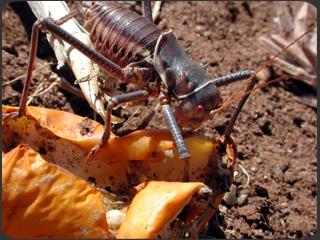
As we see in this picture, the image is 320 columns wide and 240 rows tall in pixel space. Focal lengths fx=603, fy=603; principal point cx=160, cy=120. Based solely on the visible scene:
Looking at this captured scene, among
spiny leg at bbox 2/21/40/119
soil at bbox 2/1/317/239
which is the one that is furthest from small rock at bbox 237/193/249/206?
spiny leg at bbox 2/21/40/119

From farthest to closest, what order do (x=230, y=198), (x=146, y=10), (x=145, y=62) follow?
(x=146, y=10)
(x=145, y=62)
(x=230, y=198)

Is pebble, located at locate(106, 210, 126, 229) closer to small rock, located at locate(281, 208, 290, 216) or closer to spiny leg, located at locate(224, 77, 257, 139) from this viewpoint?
spiny leg, located at locate(224, 77, 257, 139)

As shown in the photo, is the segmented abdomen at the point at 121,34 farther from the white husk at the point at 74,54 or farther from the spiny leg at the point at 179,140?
the spiny leg at the point at 179,140

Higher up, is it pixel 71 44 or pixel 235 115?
pixel 71 44

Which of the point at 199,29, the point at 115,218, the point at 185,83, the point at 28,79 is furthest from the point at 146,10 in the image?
the point at 115,218

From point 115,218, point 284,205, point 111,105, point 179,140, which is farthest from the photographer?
point 284,205

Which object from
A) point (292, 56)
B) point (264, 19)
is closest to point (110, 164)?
point (292, 56)

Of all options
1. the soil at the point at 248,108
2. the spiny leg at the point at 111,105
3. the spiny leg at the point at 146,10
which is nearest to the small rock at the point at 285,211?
the soil at the point at 248,108

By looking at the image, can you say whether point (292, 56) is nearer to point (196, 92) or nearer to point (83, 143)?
point (196, 92)

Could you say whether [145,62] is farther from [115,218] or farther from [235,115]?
[115,218]
